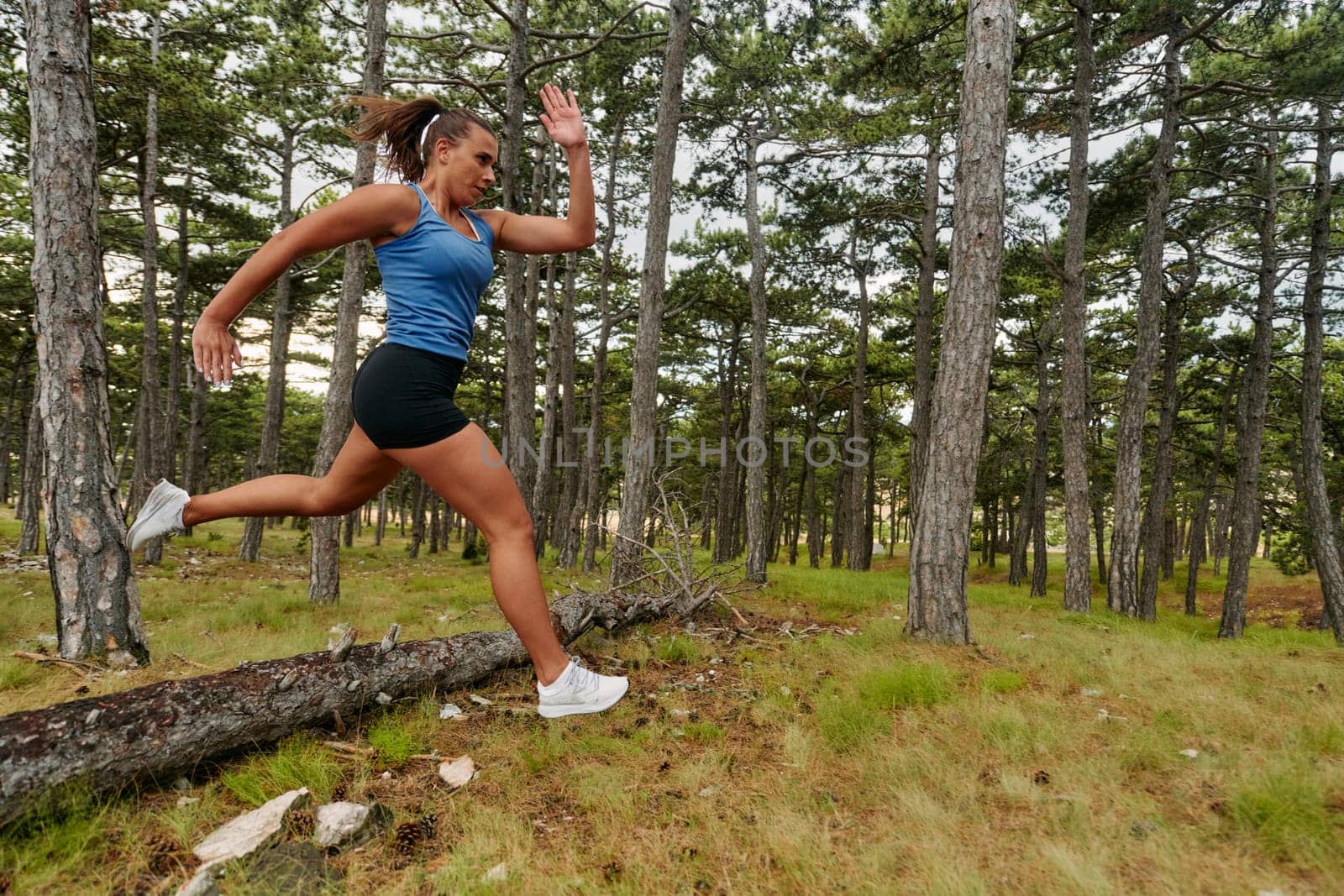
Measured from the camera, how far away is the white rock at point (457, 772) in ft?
7.42

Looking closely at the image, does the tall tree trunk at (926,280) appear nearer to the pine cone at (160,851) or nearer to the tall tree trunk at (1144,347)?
the tall tree trunk at (1144,347)

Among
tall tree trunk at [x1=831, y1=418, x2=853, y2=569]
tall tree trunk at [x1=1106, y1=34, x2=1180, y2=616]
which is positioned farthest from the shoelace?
tall tree trunk at [x1=831, y1=418, x2=853, y2=569]

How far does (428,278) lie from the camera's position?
2.16 meters

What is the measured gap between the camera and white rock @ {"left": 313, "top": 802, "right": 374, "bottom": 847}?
1.82m

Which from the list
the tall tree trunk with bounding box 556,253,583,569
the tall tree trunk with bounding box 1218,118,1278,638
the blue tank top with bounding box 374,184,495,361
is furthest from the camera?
the tall tree trunk with bounding box 556,253,583,569

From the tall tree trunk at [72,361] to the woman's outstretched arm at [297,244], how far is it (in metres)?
2.06

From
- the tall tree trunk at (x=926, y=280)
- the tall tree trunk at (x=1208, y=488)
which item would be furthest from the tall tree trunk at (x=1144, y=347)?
the tall tree trunk at (x=1208, y=488)

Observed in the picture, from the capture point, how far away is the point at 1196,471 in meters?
20.1

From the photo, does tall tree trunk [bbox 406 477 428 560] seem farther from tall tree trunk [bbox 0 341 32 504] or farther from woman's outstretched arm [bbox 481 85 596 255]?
woman's outstretched arm [bbox 481 85 596 255]

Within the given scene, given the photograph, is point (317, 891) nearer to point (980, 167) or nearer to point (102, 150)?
point (980, 167)

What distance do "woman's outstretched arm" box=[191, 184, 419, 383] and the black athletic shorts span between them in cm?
40

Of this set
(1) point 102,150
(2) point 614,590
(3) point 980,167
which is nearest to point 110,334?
(1) point 102,150

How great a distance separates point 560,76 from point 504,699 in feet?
46.7

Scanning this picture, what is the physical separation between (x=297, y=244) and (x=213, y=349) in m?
0.47
